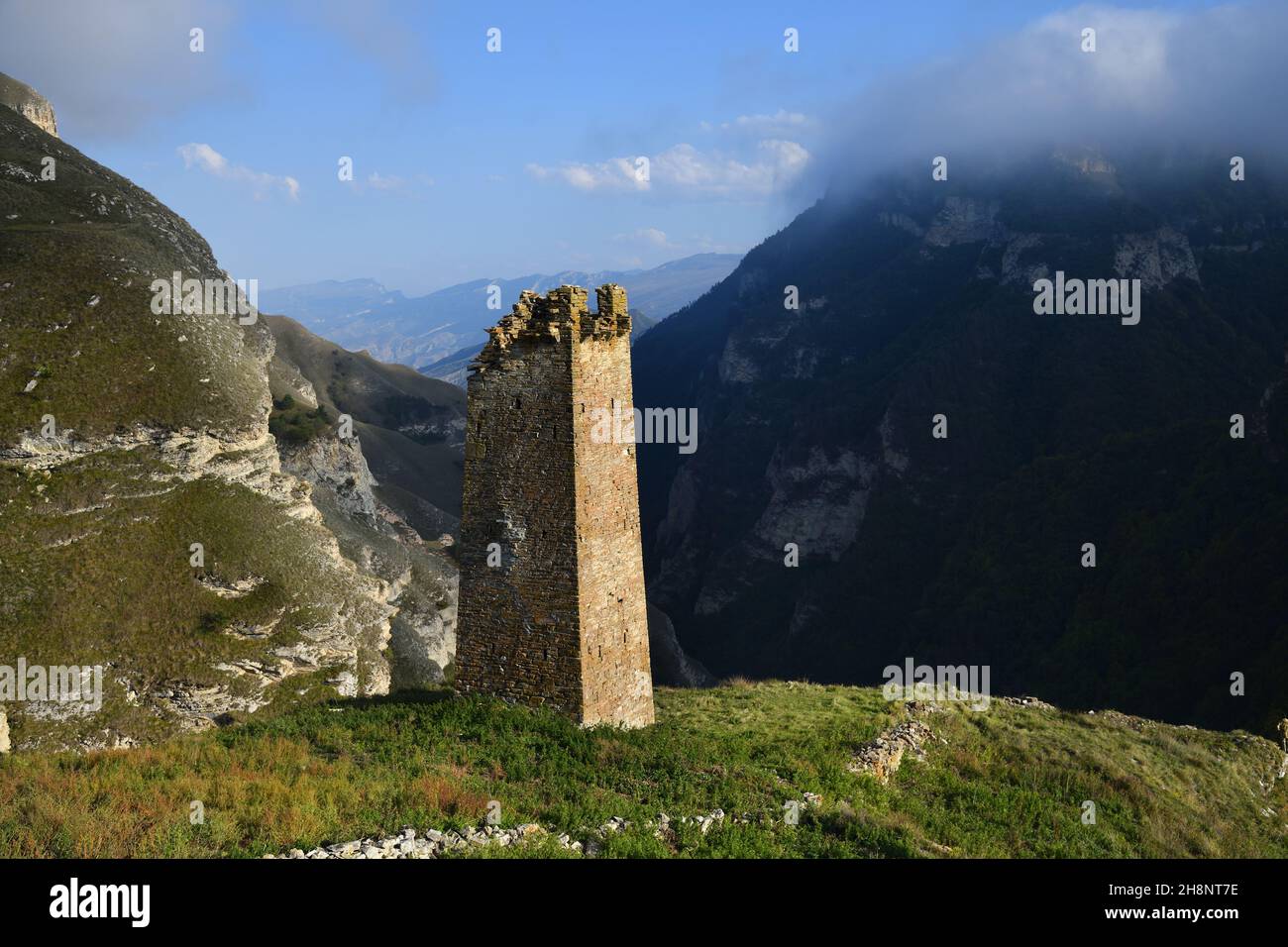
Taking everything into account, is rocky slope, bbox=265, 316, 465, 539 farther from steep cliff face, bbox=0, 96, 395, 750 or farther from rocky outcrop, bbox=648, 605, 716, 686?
steep cliff face, bbox=0, 96, 395, 750

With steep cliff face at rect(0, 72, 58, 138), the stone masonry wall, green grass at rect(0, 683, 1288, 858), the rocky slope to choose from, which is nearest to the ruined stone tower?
the stone masonry wall

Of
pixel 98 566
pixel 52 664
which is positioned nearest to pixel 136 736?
pixel 52 664

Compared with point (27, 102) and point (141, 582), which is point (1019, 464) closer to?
point (141, 582)

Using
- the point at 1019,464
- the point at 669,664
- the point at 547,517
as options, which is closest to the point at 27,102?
the point at 669,664

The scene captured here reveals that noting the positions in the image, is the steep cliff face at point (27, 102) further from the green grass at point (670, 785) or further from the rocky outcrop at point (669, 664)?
the green grass at point (670, 785)

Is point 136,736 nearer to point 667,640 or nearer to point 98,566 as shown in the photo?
point 98,566
